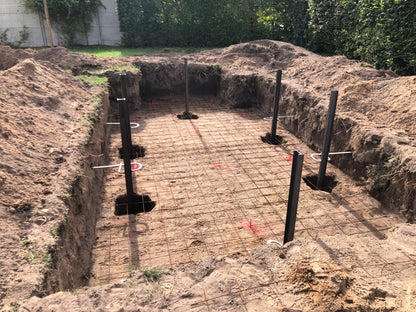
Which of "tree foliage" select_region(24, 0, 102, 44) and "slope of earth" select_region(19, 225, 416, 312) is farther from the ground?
"tree foliage" select_region(24, 0, 102, 44)

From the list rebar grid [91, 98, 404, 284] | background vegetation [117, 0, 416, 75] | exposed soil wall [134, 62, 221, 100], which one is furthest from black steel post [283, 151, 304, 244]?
background vegetation [117, 0, 416, 75]

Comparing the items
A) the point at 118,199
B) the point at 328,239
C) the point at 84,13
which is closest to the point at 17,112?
the point at 118,199

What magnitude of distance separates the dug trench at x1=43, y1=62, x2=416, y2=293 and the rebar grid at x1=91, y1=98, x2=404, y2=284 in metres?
0.23

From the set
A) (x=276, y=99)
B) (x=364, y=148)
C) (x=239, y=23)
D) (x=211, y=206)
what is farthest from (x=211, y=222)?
(x=239, y=23)

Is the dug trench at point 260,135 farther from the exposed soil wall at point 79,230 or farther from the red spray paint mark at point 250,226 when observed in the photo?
the red spray paint mark at point 250,226

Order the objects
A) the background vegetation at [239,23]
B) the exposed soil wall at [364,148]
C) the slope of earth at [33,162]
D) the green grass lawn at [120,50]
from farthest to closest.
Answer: the green grass lawn at [120,50] → the background vegetation at [239,23] → the exposed soil wall at [364,148] → the slope of earth at [33,162]

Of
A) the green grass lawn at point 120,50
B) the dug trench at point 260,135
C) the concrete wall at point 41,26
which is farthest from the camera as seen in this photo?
the concrete wall at point 41,26

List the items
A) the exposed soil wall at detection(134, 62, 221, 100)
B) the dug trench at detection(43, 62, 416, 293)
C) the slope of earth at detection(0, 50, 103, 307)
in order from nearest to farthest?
the slope of earth at detection(0, 50, 103, 307)
the dug trench at detection(43, 62, 416, 293)
the exposed soil wall at detection(134, 62, 221, 100)

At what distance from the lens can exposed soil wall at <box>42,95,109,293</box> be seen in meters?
3.12

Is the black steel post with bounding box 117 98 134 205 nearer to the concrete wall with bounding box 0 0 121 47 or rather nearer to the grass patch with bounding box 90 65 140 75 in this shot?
the grass patch with bounding box 90 65 140 75

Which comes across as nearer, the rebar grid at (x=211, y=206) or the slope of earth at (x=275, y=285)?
the slope of earth at (x=275, y=285)

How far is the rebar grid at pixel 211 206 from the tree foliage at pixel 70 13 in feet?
30.1

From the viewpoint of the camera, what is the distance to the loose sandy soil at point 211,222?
2.66 meters

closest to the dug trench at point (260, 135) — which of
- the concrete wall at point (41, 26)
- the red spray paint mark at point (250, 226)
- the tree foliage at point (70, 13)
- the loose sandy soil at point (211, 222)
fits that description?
the loose sandy soil at point (211, 222)
